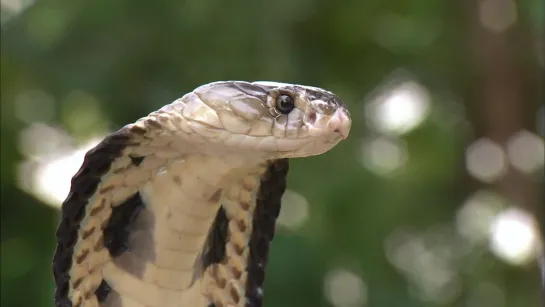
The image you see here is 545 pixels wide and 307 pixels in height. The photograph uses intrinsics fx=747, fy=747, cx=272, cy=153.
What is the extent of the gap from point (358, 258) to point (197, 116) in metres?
1.56

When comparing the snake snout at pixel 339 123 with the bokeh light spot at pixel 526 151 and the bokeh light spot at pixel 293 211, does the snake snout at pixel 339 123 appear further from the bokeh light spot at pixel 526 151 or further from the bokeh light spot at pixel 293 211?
the bokeh light spot at pixel 526 151

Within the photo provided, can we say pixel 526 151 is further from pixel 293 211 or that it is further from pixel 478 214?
pixel 293 211

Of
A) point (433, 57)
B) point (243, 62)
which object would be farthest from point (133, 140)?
point (433, 57)

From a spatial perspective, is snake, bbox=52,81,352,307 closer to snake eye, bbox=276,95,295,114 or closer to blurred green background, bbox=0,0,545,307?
snake eye, bbox=276,95,295,114

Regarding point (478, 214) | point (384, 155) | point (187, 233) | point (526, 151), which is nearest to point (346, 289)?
point (384, 155)

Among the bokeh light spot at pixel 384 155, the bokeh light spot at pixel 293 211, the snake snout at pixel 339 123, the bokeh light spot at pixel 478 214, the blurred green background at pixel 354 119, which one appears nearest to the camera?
the snake snout at pixel 339 123

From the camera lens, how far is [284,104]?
66cm

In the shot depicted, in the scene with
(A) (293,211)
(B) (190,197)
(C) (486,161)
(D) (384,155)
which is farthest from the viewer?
(C) (486,161)

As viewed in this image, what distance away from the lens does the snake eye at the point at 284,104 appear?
65cm

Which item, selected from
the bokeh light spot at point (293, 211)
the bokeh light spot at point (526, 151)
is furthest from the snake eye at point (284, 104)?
the bokeh light spot at point (526, 151)

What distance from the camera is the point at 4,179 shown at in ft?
6.91

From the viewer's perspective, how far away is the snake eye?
2.15 feet

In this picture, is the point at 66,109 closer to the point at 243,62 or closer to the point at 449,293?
the point at 243,62

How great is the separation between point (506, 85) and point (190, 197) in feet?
6.30
